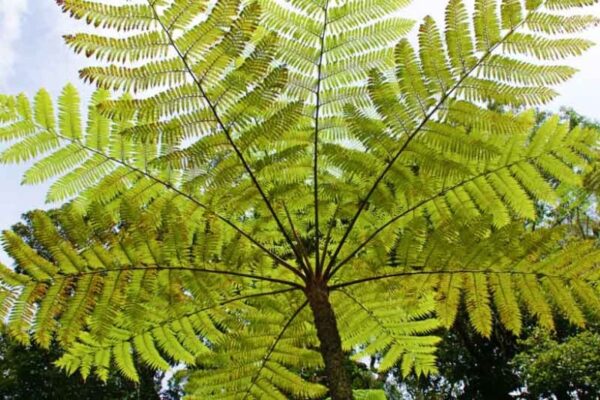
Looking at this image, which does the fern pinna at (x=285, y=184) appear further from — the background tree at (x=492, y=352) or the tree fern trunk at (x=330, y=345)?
the background tree at (x=492, y=352)

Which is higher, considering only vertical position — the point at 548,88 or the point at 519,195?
the point at 548,88

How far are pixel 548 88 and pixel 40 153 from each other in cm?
227

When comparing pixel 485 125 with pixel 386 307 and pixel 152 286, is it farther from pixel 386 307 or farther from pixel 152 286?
pixel 152 286

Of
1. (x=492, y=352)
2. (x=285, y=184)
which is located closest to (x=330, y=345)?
(x=285, y=184)

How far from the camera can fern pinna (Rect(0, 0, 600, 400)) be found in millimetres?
1937

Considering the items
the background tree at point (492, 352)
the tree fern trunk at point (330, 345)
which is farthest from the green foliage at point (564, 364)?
the tree fern trunk at point (330, 345)

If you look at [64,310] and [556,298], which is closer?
[64,310]

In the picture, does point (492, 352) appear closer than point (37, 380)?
No

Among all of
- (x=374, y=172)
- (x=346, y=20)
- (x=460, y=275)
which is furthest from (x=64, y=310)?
(x=346, y=20)

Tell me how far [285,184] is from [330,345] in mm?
778

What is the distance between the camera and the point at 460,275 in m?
2.08

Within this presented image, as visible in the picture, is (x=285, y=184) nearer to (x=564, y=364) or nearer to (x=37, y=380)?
(x=564, y=364)

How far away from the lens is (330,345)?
1.90 metres

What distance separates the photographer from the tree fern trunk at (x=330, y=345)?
1815mm
